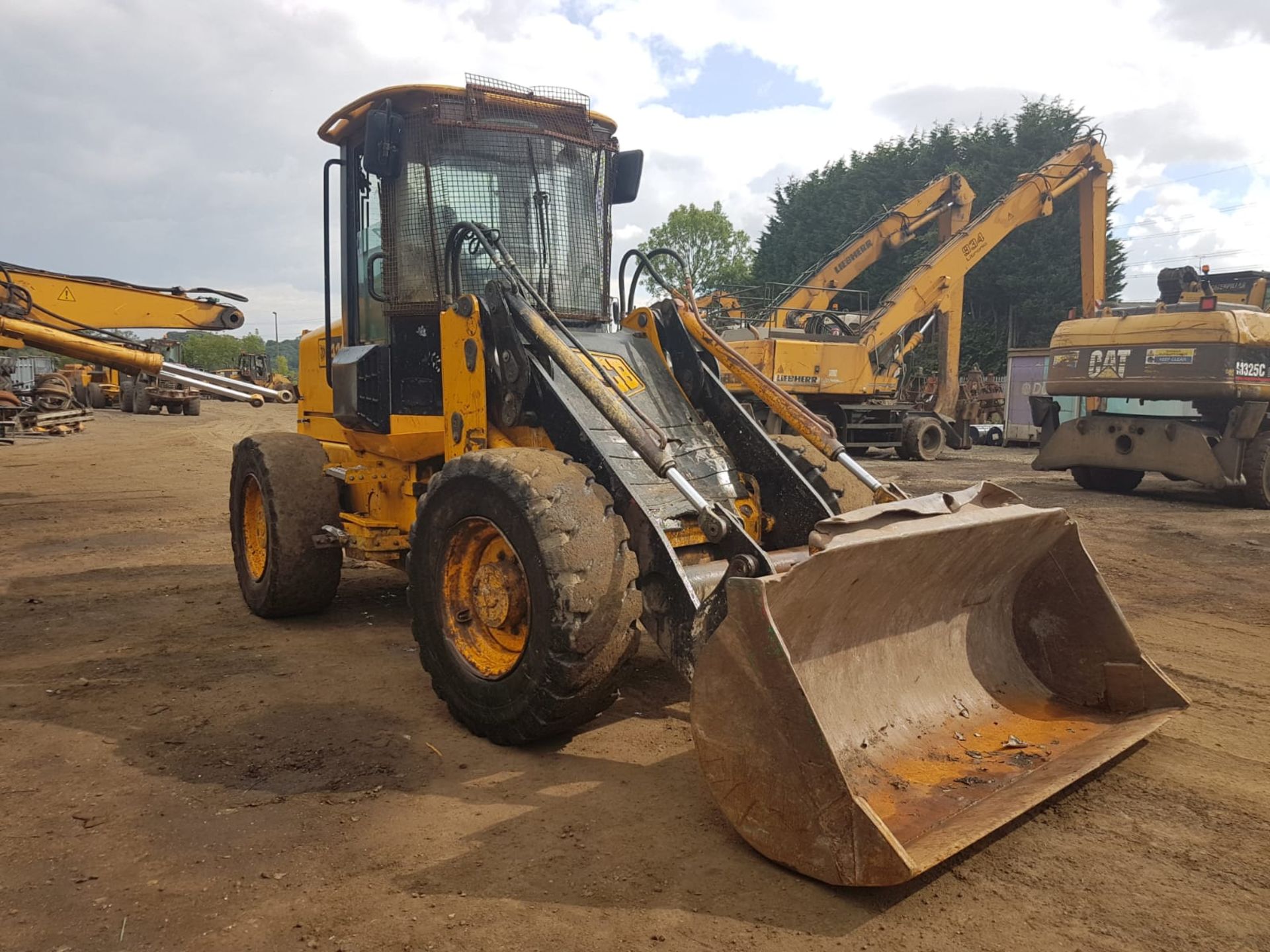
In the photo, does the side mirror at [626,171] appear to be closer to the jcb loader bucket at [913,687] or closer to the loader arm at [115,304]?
the jcb loader bucket at [913,687]

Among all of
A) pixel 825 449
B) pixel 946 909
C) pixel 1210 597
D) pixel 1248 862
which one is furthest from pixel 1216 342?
pixel 946 909

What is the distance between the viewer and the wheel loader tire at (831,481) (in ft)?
16.2

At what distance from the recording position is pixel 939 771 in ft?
11.4

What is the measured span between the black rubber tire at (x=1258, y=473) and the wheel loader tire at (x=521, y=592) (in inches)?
406

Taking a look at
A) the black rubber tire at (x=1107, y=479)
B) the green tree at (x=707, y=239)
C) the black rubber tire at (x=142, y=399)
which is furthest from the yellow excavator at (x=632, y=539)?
the green tree at (x=707, y=239)

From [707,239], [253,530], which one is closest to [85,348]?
[253,530]

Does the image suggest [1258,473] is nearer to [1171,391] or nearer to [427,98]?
[1171,391]

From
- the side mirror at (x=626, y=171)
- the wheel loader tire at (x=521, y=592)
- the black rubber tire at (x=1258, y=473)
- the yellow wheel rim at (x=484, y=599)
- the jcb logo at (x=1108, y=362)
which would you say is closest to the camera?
the wheel loader tire at (x=521, y=592)

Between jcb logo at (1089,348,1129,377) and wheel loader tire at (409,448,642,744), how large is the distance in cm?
1003

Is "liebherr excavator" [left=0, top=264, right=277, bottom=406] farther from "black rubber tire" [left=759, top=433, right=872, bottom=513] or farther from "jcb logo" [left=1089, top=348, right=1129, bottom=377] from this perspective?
"jcb logo" [left=1089, top=348, right=1129, bottom=377]

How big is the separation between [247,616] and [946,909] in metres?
4.96

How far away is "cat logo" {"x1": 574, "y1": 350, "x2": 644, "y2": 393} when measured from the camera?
16.1ft

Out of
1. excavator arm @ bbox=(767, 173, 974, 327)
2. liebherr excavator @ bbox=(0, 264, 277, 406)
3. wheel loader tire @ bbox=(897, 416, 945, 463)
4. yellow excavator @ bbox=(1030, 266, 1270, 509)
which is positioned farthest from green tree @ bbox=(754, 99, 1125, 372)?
liebherr excavator @ bbox=(0, 264, 277, 406)

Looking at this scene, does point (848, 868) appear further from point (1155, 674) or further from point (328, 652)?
point (328, 652)
